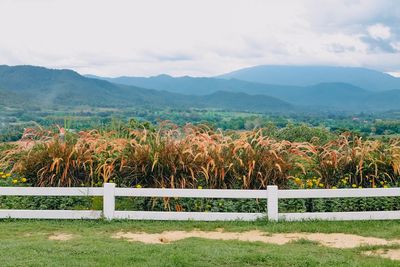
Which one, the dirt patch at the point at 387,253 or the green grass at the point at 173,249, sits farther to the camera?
the dirt patch at the point at 387,253

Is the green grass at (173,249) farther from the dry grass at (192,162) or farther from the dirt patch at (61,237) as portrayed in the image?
the dry grass at (192,162)

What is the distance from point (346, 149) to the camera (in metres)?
12.1

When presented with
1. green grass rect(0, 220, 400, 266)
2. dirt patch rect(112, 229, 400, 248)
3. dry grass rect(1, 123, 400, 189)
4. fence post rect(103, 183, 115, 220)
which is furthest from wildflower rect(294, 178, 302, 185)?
fence post rect(103, 183, 115, 220)

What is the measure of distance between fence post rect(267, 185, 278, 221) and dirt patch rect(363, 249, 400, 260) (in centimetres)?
225

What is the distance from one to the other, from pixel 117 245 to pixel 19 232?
83.7 inches

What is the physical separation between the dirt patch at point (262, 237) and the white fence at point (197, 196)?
70 cm

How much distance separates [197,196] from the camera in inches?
397

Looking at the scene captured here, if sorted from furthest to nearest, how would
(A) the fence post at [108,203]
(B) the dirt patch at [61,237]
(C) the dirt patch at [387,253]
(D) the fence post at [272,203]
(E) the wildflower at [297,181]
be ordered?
1. (E) the wildflower at [297,181]
2. (A) the fence post at [108,203]
3. (D) the fence post at [272,203]
4. (B) the dirt patch at [61,237]
5. (C) the dirt patch at [387,253]

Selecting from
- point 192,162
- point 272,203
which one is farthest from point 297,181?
point 192,162

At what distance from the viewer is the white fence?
10055 mm

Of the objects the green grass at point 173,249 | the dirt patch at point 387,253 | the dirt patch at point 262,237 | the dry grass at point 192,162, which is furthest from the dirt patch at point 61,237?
the dirt patch at point 387,253

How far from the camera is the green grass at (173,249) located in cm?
744

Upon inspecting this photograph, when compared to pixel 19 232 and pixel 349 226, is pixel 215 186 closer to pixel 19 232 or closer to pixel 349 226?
pixel 349 226

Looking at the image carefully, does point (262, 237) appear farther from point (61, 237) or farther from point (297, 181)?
point (61, 237)
